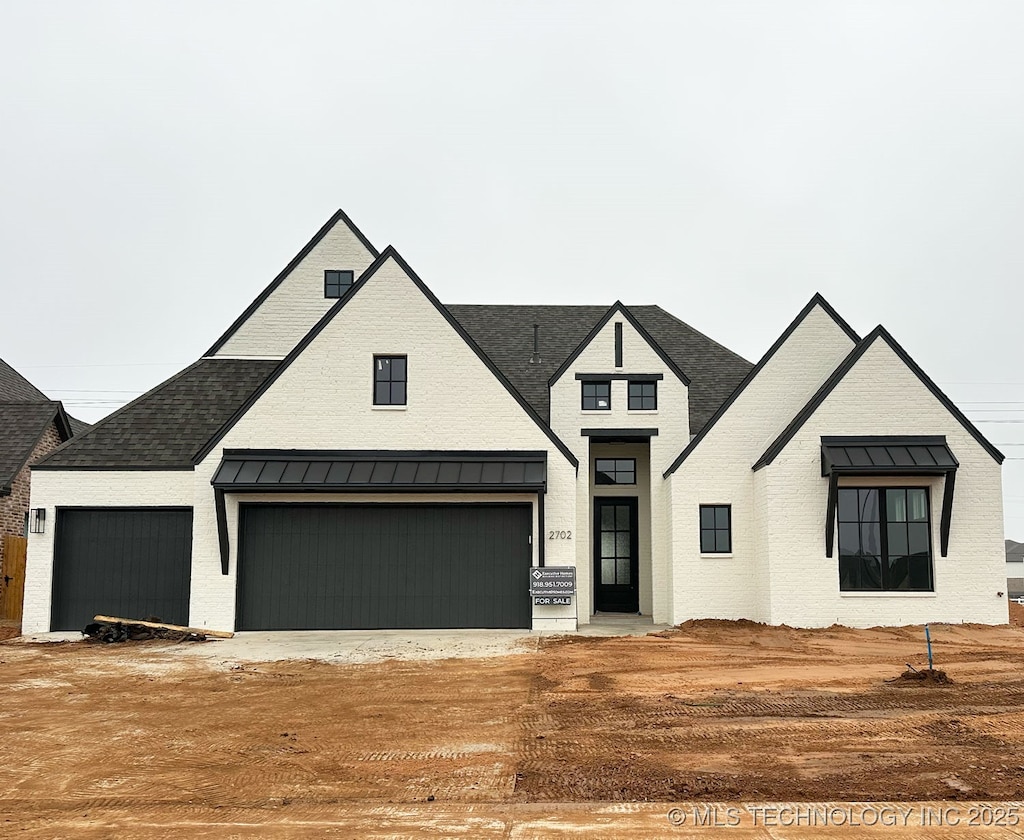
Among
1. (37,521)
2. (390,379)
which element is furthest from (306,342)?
(37,521)

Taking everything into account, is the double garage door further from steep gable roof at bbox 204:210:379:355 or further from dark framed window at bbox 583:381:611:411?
steep gable roof at bbox 204:210:379:355

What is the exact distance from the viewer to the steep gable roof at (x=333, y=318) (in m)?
17.4

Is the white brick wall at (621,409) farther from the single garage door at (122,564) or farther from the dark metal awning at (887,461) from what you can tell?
the single garage door at (122,564)

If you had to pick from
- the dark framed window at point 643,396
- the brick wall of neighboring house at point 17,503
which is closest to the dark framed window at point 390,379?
the dark framed window at point 643,396

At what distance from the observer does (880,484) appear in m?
16.8

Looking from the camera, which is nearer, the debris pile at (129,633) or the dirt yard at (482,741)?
the dirt yard at (482,741)

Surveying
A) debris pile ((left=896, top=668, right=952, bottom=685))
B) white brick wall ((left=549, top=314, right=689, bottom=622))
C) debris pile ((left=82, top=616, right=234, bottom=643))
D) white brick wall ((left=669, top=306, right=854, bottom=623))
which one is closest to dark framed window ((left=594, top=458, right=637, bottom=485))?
white brick wall ((left=549, top=314, right=689, bottom=622))

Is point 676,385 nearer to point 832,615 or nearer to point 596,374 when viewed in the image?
point 596,374

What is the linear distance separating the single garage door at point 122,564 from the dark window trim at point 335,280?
21.3 feet

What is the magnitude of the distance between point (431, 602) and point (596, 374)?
640cm

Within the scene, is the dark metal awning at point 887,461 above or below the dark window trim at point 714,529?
above

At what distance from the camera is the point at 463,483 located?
16.5 m

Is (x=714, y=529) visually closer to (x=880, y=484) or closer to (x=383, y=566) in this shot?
(x=880, y=484)

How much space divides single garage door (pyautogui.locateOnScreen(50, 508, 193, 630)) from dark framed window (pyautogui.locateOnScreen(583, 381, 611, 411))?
8792 mm
